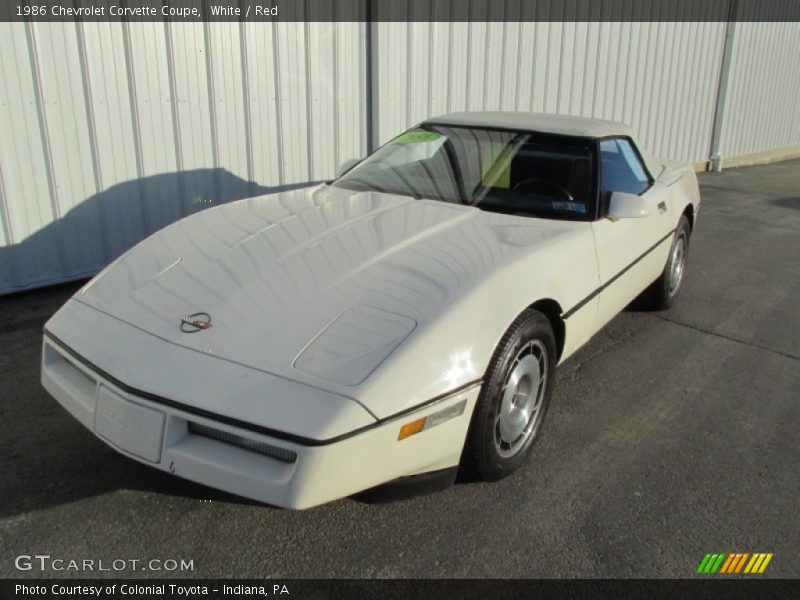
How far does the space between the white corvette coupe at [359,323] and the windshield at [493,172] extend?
14mm

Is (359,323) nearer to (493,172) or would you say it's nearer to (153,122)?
(493,172)

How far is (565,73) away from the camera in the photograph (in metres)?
9.18

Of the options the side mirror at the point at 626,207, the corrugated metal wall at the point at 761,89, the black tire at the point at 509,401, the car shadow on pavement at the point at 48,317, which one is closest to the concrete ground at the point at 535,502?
the car shadow on pavement at the point at 48,317

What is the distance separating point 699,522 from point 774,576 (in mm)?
321

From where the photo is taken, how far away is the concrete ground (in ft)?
8.03

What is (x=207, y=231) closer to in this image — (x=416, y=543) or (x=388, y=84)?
(x=416, y=543)

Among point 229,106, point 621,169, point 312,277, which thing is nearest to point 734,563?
point 312,277

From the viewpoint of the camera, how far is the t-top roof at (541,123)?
4.03 meters

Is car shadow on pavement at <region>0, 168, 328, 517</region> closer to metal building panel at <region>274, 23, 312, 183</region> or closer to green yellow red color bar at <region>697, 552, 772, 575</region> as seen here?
metal building panel at <region>274, 23, 312, 183</region>

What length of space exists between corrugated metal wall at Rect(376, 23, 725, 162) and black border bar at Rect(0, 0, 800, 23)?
0.36ft

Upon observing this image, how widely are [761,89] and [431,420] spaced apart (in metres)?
14.2

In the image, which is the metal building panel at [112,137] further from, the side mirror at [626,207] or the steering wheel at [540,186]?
the side mirror at [626,207]

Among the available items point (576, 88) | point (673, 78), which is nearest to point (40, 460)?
point (576, 88)
